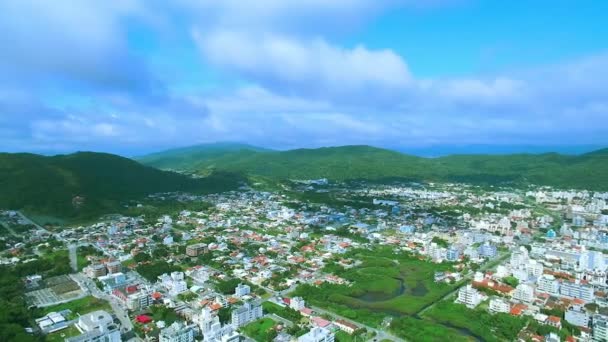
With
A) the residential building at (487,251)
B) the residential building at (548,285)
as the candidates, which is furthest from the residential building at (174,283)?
the residential building at (487,251)

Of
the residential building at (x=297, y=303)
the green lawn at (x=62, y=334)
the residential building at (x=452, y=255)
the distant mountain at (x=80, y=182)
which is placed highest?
the distant mountain at (x=80, y=182)

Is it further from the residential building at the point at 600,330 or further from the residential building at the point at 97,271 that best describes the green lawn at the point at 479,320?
the residential building at the point at 97,271

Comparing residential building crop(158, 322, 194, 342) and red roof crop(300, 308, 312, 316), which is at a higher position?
residential building crop(158, 322, 194, 342)

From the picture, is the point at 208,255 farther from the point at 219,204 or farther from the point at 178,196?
the point at 178,196

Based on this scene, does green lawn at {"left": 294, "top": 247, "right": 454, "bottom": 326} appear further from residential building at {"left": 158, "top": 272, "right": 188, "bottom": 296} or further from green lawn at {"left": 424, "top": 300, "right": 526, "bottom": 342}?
residential building at {"left": 158, "top": 272, "right": 188, "bottom": 296}

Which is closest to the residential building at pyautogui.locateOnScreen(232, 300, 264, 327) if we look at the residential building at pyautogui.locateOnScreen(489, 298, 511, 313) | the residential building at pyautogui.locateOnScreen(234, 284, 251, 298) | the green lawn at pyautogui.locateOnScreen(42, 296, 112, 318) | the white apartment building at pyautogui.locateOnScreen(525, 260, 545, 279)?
the residential building at pyautogui.locateOnScreen(234, 284, 251, 298)

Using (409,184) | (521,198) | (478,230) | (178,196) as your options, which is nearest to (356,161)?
(409,184)
